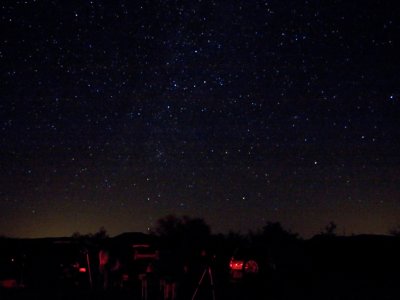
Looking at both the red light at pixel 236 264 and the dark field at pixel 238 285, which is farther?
the red light at pixel 236 264

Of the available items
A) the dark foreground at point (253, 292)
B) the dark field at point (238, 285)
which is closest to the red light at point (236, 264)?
the dark field at point (238, 285)

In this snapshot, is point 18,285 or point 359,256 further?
point 359,256

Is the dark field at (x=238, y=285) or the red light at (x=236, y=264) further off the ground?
the red light at (x=236, y=264)

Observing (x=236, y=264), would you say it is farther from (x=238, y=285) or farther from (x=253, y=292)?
(x=253, y=292)

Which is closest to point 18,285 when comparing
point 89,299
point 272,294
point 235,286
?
point 89,299

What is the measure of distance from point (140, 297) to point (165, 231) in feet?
86.7

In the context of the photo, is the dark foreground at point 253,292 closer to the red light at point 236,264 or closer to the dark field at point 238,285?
the dark field at point 238,285

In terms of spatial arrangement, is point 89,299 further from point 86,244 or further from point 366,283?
point 366,283

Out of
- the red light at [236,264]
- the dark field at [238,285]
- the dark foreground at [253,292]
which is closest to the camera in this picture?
the dark field at [238,285]

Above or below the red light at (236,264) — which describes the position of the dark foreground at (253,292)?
below

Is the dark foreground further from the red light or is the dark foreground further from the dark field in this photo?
the red light

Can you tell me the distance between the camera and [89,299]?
13883 millimetres

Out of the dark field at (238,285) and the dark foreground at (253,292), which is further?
the dark foreground at (253,292)

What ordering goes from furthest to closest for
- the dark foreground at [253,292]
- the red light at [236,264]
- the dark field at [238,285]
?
the red light at [236,264]
the dark foreground at [253,292]
the dark field at [238,285]
